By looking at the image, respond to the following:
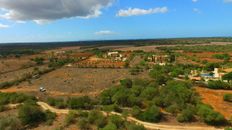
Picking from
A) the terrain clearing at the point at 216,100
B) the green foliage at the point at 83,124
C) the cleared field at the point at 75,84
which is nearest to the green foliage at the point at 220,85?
the terrain clearing at the point at 216,100

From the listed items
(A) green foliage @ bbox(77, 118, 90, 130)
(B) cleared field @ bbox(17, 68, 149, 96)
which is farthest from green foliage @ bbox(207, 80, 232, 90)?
(A) green foliage @ bbox(77, 118, 90, 130)

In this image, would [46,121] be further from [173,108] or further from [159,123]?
[173,108]

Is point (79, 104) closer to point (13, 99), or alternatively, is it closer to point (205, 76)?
point (13, 99)

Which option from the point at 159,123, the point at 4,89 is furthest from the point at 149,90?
the point at 4,89

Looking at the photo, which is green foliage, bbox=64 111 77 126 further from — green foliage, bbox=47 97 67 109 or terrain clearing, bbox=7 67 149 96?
terrain clearing, bbox=7 67 149 96

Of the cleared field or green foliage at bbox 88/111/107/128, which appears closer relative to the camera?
green foliage at bbox 88/111/107/128

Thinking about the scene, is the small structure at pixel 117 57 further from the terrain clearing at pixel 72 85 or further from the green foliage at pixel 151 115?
the green foliage at pixel 151 115
